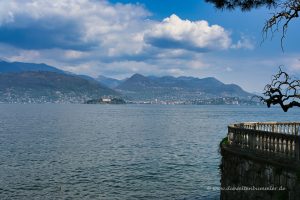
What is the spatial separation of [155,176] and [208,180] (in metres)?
5.35

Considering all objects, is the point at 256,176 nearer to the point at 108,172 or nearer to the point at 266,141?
the point at 266,141

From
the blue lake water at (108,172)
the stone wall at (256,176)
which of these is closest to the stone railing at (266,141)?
the stone wall at (256,176)

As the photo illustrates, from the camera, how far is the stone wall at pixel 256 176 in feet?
52.2

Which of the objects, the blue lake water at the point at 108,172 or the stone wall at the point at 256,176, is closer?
the stone wall at the point at 256,176

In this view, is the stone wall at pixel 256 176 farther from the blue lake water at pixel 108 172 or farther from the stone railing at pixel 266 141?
the blue lake water at pixel 108 172

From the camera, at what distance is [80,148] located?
60094 millimetres

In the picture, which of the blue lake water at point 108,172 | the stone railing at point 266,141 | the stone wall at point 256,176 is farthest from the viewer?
the blue lake water at point 108,172

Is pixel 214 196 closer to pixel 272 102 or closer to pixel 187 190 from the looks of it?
pixel 187 190

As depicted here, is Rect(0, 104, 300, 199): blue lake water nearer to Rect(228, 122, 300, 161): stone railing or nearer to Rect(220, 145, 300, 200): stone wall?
Rect(220, 145, 300, 200): stone wall

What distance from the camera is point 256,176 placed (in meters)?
18.3

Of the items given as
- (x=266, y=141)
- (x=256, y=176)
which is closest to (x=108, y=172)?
(x=256, y=176)

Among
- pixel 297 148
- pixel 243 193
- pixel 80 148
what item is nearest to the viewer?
pixel 297 148

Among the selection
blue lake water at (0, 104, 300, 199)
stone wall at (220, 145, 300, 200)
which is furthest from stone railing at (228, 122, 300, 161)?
blue lake water at (0, 104, 300, 199)

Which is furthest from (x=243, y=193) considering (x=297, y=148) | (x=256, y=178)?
(x=297, y=148)
